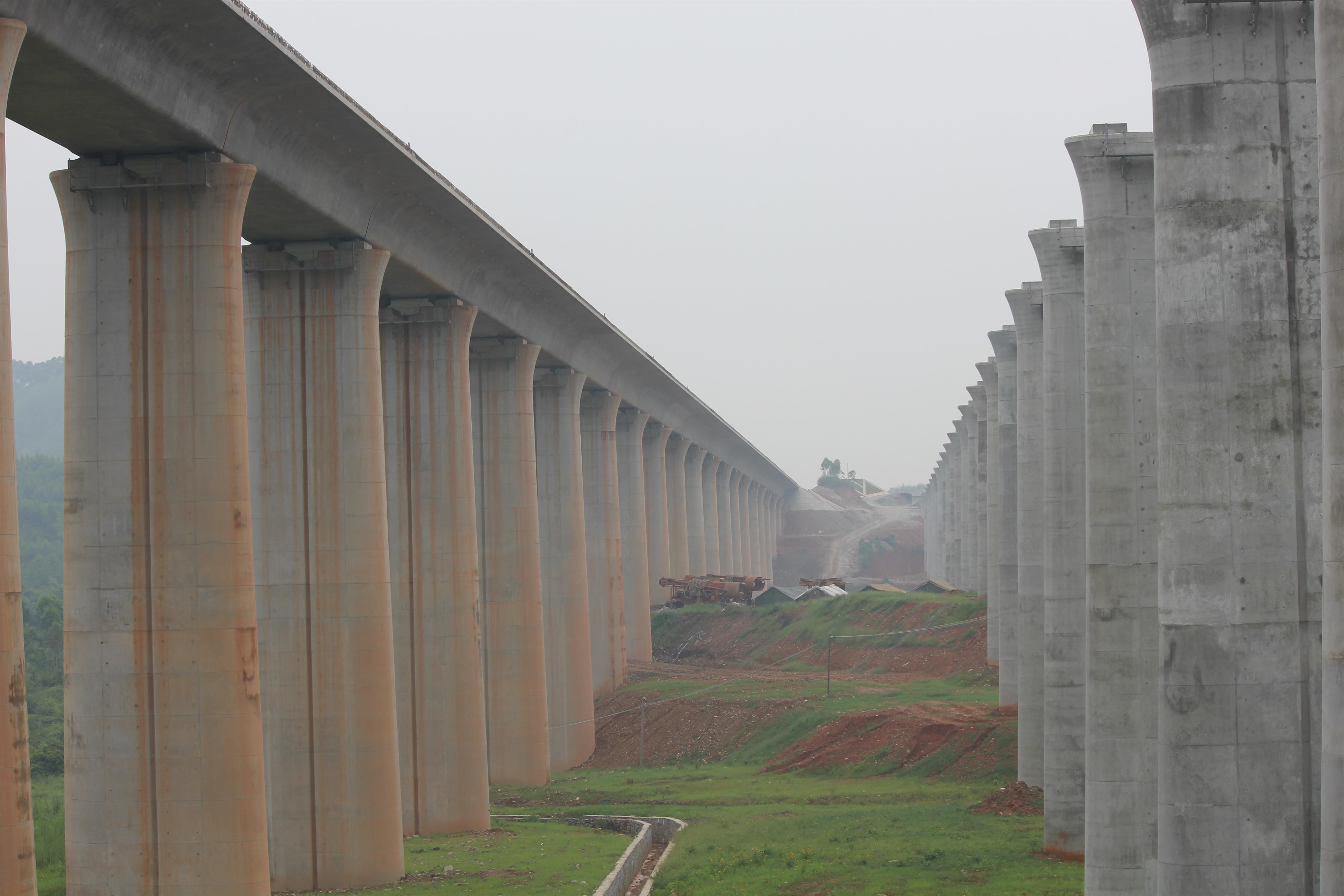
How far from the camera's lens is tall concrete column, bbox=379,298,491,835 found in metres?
38.8

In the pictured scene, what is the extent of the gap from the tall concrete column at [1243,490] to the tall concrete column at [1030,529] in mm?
18027

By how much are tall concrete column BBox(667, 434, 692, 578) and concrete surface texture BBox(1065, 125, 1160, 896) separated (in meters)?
70.5

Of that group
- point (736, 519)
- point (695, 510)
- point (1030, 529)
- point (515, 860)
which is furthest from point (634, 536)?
point (736, 519)

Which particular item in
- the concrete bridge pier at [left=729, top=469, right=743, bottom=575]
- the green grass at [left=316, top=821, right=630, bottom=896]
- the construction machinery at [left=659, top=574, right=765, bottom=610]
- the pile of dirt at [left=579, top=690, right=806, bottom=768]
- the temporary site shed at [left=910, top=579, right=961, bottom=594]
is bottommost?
the pile of dirt at [left=579, top=690, right=806, bottom=768]

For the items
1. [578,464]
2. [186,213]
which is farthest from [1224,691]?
[578,464]

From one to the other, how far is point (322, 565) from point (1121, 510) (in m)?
16.2

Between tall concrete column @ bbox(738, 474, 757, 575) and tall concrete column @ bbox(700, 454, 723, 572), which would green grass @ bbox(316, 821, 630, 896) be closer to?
tall concrete column @ bbox(700, 454, 723, 572)

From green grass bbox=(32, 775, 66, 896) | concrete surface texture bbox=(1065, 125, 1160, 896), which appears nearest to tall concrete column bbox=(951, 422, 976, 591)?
green grass bbox=(32, 775, 66, 896)

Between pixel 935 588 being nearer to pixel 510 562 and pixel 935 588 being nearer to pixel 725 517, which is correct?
pixel 725 517

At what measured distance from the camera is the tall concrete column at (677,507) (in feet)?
314

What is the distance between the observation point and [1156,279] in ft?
57.5

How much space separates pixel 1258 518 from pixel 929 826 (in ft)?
61.9

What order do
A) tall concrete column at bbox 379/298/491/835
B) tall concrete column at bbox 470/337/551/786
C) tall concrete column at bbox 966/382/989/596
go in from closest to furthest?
1. tall concrete column at bbox 379/298/491/835
2. tall concrete column at bbox 470/337/551/786
3. tall concrete column at bbox 966/382/989/596

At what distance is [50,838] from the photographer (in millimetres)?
34031
